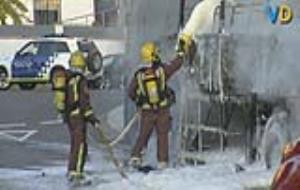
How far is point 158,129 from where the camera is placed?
1355cm

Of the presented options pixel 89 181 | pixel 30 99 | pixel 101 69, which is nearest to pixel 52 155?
pixel 89 181

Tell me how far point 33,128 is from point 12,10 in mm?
33357

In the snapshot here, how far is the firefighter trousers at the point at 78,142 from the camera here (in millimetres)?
12605

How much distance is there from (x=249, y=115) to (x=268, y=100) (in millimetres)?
667

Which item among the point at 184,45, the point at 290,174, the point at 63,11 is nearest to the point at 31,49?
the point at 184,45

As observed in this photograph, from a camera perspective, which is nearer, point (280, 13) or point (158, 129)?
point (280, 13)

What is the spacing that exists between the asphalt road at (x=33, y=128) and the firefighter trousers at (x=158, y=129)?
202 centimetres

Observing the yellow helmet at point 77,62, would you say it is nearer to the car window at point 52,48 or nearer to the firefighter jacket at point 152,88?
the firefighter jacket at point 152,88

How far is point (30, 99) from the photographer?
95.3 ft

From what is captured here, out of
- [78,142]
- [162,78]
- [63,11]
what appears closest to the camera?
[78,142]

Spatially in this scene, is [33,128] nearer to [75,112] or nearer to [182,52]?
[182,52]

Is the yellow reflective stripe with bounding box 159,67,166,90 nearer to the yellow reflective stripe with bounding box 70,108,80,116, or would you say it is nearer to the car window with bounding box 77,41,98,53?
the yellow reflective stripe with bounding box 70,108,80,116

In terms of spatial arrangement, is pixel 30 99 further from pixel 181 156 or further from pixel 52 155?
pixel 181 156

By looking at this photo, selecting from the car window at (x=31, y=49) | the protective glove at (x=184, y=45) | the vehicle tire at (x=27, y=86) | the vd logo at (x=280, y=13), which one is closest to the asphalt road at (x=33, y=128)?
the vehicle tire at (x=27, y=86)
